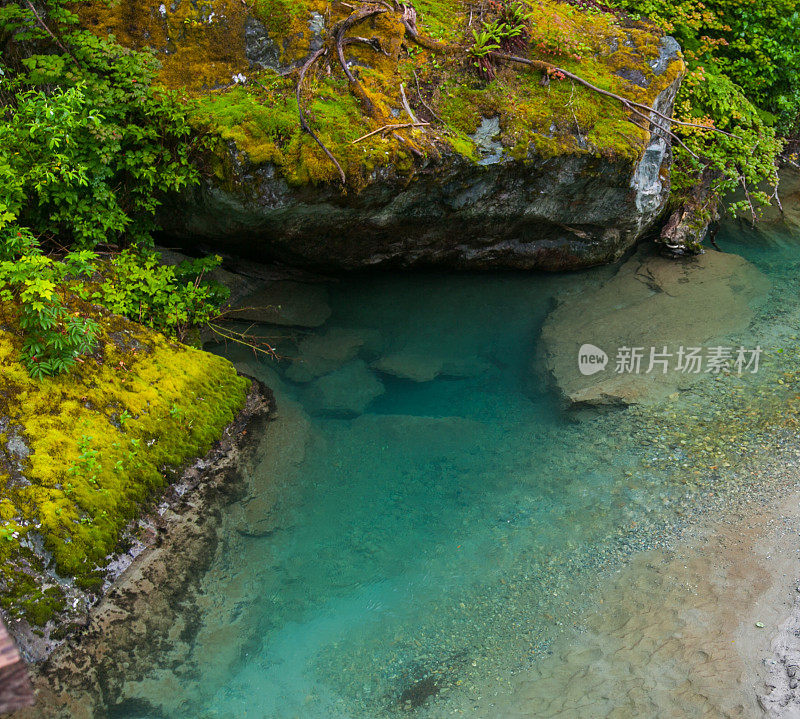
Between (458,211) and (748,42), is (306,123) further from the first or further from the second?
(748,42)

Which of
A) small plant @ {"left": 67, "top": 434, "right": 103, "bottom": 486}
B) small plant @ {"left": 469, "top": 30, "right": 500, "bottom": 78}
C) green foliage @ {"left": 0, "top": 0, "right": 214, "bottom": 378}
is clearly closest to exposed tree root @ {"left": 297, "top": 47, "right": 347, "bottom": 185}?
green foliage @ {"left": 0, "top": 0, "right": 214, "bottom": 378}

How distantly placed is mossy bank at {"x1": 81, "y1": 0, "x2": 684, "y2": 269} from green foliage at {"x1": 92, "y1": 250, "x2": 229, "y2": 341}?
0.74 metres

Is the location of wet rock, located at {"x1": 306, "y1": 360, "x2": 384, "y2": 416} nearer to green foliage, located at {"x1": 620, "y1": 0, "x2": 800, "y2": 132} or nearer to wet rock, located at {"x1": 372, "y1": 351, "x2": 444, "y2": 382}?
wet rock, located at {"x1": 372, "y1": 351, "x2": 444, "y2": 382}

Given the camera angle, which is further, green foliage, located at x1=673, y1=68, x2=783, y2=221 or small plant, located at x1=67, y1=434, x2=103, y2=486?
green foliage, located at x1=673, y1=68, x2=783, y2=221

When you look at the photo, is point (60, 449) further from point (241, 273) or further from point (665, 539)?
point (665, 539)

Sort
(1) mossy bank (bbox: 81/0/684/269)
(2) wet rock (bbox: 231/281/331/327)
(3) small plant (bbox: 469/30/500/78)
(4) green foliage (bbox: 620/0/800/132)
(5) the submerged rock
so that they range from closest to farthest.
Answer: (1) mossy bank (bbox: 81/0/684/269), (5) the submerged rock, (3) small plant (bbox: 469/30/500/78), (2) wet rock (bbox: 231/281/331/327), (4) green foliage (bbox: 620/0/800/132)

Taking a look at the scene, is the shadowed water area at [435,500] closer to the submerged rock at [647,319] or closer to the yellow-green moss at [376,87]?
the submerged rock at [647,319]

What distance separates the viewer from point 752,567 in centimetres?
439

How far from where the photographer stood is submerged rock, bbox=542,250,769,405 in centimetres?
611

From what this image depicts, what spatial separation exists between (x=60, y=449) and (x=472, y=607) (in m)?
3.17

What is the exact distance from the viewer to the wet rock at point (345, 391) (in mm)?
5992

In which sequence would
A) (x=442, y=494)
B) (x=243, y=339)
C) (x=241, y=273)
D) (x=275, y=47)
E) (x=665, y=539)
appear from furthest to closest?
1. (x=241, y=273)
2. (x=243, y=339)
3. (x=275, y=47)
4. (x=442, y=494)
5. (x=665, y=539)

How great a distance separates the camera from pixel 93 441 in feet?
15.4

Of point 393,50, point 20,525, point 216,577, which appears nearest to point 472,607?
point 216,577
